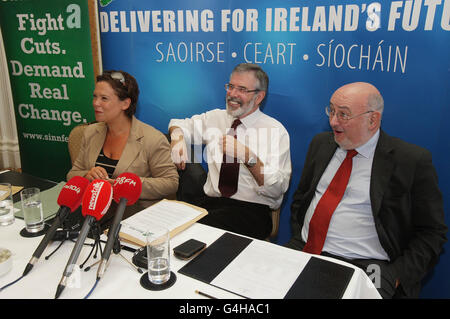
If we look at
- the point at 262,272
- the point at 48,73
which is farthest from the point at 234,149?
the point at 48,73

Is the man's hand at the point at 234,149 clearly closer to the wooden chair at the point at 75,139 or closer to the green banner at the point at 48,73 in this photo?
the wooden chair at the point at 75,139

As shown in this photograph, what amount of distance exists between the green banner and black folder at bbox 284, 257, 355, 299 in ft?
8.62

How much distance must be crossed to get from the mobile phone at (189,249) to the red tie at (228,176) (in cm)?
107

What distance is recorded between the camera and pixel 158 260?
1.22m

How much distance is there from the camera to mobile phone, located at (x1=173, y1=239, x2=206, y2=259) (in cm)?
132

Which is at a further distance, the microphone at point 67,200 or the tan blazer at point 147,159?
the tan blazer at point 147,159

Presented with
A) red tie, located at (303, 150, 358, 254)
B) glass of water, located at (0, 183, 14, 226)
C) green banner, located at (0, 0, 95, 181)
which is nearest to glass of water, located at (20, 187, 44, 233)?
glass of water, located at (0, 183, 14, 226)

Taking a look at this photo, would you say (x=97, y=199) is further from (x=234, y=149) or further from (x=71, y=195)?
(x=234, y=149)

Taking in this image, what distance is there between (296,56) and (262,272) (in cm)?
171

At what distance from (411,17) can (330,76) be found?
22.6 inches

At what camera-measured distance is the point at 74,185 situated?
1.34 m

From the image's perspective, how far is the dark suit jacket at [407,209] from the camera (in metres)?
1.75

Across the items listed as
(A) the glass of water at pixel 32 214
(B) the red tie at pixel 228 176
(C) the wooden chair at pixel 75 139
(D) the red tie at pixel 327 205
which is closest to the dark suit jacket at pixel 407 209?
(D) the red tie at pixel 327 205

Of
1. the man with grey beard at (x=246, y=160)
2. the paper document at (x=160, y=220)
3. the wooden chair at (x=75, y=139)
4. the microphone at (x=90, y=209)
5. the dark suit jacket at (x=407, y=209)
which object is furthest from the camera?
the wooden chair at (x=75, y=139)
